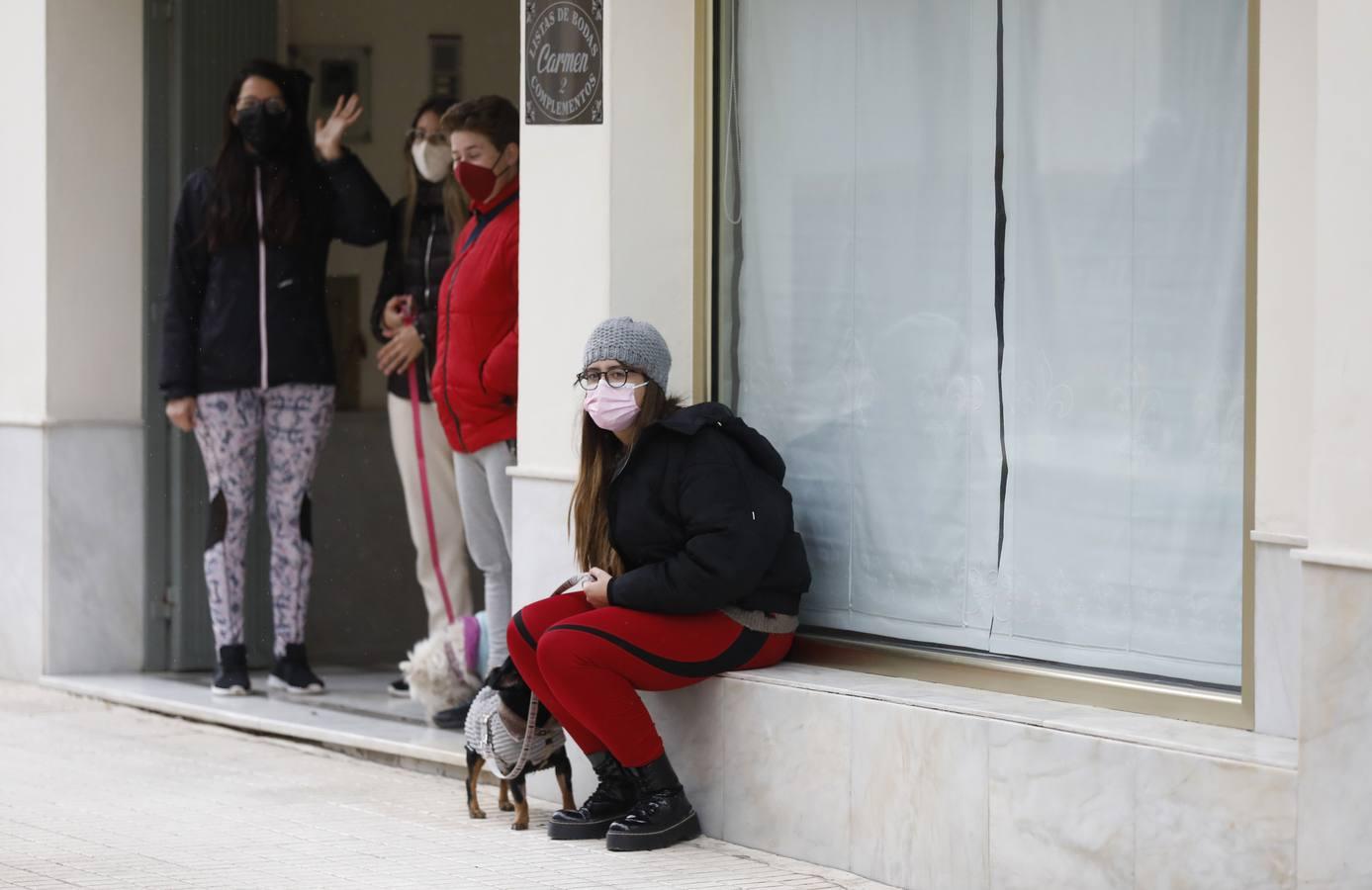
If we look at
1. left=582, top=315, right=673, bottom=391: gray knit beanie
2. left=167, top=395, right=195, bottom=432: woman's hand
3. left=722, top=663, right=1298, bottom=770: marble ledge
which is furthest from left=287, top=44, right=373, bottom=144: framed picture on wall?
left=722, top=663, right=1298, bottom=770: marble ledge

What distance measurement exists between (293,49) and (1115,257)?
528cm

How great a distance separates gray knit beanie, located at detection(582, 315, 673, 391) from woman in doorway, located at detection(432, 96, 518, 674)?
106 centimetres

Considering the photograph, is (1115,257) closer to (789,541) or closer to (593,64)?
(789,541)

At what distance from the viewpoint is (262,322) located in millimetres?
8164

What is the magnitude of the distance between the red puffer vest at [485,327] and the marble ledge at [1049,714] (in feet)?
5.25

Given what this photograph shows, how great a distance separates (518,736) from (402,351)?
2432mm

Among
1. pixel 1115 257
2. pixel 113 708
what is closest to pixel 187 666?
pixel 113 708

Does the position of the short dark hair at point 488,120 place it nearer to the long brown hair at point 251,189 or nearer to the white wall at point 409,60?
the long brown hair at point 251,189

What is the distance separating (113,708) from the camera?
8.37 m

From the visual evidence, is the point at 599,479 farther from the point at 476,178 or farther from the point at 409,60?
the point at 409,60

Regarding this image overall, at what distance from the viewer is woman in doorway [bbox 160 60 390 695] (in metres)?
8.16

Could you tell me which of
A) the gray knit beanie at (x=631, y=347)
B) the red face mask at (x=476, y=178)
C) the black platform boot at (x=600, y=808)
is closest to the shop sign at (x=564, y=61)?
the red face mask at (x=476, y=178)

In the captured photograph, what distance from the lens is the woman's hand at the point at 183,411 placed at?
8.21 metres

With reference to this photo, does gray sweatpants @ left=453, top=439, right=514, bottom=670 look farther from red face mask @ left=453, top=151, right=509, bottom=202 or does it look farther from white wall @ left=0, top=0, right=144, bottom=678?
white wall @ left=0, top=0, right=144, bottom=678
